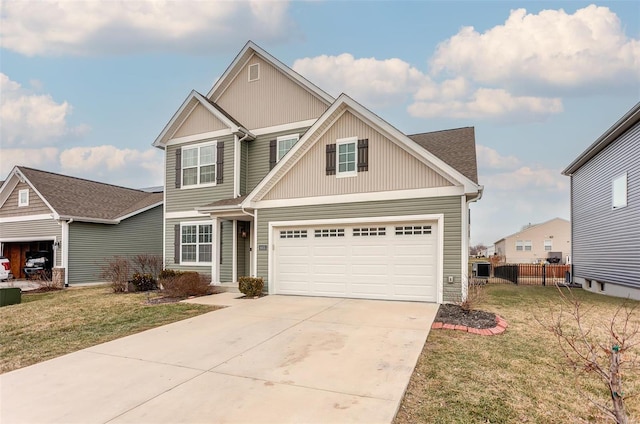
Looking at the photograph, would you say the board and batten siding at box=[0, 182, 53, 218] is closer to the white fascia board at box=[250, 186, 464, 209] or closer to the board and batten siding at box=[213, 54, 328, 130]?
the board and batten siding at box=[213, 54, 328, 130]

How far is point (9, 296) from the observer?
11.4 metres

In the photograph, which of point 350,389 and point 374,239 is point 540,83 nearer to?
point 374,239

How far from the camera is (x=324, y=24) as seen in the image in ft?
48.8

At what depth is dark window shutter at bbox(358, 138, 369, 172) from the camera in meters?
10.6

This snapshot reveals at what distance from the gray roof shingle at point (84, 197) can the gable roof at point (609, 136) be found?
2148 cm

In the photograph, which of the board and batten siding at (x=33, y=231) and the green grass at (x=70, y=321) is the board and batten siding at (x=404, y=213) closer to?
the green grass at (x=70, y=321)

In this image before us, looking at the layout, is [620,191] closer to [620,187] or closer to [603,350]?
[620,187]

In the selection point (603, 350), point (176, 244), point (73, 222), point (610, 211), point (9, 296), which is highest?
point (610, 211)

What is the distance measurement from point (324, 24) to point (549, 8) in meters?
→ 8.30

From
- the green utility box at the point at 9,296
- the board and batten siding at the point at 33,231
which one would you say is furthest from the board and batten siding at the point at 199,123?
the green utility box at the point at 9,296

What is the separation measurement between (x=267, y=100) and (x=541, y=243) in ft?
165

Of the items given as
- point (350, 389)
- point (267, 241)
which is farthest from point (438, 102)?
point (350, 389)

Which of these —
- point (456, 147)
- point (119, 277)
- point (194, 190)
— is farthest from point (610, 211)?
point (119, 277)

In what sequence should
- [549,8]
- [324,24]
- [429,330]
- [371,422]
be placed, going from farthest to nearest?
1. [324,24]
2. [549,8]
3. [429,330]
4. [371,422]
